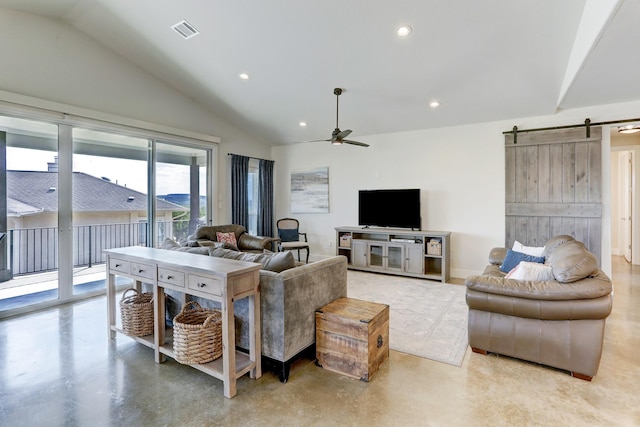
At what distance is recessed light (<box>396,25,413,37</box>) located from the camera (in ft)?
10.7

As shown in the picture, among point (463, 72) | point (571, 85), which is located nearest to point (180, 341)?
point (463, 72)

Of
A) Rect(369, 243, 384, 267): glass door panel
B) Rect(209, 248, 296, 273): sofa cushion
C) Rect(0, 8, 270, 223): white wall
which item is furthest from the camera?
Rect(369, 243, 384, 267): glass door panel

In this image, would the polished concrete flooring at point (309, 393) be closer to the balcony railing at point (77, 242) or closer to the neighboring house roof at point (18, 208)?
the balcony railing at point (77, 242)

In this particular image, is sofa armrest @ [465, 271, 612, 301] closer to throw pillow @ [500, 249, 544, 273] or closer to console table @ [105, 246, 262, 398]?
throw pillow @ [500, 249, 544, 273]

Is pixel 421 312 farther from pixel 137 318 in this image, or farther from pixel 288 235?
pixel 288 235

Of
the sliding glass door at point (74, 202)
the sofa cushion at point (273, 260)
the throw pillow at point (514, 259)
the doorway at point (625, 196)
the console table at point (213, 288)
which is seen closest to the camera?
the console table at point (213, 288)

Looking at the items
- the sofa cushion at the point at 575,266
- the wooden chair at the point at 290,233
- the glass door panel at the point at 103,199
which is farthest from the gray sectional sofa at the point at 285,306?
the wooden chair at the point at 290,233

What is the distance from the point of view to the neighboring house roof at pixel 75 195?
375 centimetres

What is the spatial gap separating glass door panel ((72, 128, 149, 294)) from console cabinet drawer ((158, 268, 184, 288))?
7.45 feet

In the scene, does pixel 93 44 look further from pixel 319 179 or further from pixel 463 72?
pixel 463 72

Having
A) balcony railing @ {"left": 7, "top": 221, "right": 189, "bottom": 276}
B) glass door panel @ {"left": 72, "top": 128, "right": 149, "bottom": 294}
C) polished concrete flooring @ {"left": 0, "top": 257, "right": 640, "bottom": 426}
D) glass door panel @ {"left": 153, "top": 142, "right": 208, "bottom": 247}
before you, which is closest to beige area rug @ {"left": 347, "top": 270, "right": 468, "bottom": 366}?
polished concrete flooring @ {"left": 0, "top": 257, "right": 640, "bottom": 426}

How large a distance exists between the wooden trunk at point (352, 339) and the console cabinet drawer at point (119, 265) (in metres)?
1.77

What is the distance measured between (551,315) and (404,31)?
303 centimetres

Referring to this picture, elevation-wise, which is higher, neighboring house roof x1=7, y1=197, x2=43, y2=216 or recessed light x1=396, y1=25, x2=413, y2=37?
recessed light x1=396, y1=25, x2=413, y2=37
